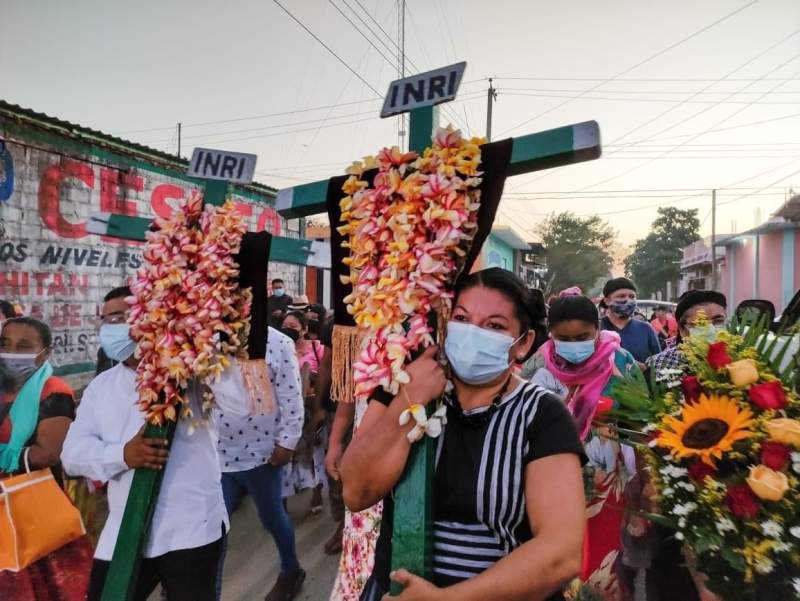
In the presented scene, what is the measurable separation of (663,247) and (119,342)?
5846 centimetres

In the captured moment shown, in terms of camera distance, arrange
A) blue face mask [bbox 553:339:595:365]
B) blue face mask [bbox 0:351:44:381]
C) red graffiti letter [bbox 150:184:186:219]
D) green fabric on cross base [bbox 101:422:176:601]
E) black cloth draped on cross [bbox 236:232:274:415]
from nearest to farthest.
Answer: green fabric on cross base [bbox 101:422:176:601], black cloth draped on cross [bbox 236:232:274:415], blue face mask [bbox 553:339:595:365], blue face mask [bbox 0:351:44:381], red graffiti letter [bbox 150:184:186:219]

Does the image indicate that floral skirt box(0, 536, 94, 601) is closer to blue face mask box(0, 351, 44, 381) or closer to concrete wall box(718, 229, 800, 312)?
blue face mask box(0, 351, 44, 381)

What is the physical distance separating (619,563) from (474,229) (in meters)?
2.37

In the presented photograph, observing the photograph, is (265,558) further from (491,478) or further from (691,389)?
(691,389)

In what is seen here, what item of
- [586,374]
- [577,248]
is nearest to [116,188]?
[586,374]

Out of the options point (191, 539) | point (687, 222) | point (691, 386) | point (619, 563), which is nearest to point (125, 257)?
point (191, 539)

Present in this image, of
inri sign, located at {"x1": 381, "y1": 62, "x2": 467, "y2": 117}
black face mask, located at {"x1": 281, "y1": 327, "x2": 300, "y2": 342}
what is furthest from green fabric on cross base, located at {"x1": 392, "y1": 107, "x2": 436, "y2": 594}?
black face mask, located at {"x1": 281, "y1": 327, "x2": 300, "y2": 342}

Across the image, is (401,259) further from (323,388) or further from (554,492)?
(323,388)

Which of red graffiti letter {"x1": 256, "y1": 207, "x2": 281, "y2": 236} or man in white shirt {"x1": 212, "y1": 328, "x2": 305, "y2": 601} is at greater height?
red graffiti letter {"x1": 256, "y1": 207, "x2": 281, "y2": 236}

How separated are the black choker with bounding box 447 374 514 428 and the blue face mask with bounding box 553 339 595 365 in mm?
1571

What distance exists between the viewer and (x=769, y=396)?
158cm

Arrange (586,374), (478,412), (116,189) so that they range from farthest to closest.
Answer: (116,189) → (586,374) → (478,412)

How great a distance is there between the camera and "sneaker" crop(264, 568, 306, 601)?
3703 millimetres

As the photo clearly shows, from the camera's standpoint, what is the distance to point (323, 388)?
4.79m
